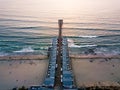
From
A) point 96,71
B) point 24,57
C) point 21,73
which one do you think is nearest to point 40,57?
point 24,57

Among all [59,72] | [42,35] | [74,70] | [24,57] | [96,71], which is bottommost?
[96,71]

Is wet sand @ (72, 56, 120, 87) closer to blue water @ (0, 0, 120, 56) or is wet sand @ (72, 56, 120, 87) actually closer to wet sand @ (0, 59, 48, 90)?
wet sand @ (0, 59, 48, 90)

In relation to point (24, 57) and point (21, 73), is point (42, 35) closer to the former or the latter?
point (24, 57)

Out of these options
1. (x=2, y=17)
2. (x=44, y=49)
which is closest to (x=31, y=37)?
(x=44, y=49)

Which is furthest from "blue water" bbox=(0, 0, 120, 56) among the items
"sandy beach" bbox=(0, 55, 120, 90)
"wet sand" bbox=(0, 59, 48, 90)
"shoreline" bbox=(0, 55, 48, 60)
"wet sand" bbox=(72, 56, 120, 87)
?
"wet sand" bbox=(0, 59, 48, 90)

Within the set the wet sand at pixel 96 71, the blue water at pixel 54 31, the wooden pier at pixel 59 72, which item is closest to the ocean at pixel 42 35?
the blue water at pixel 54 31

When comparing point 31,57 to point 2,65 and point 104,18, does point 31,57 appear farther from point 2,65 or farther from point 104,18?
point 104,18
